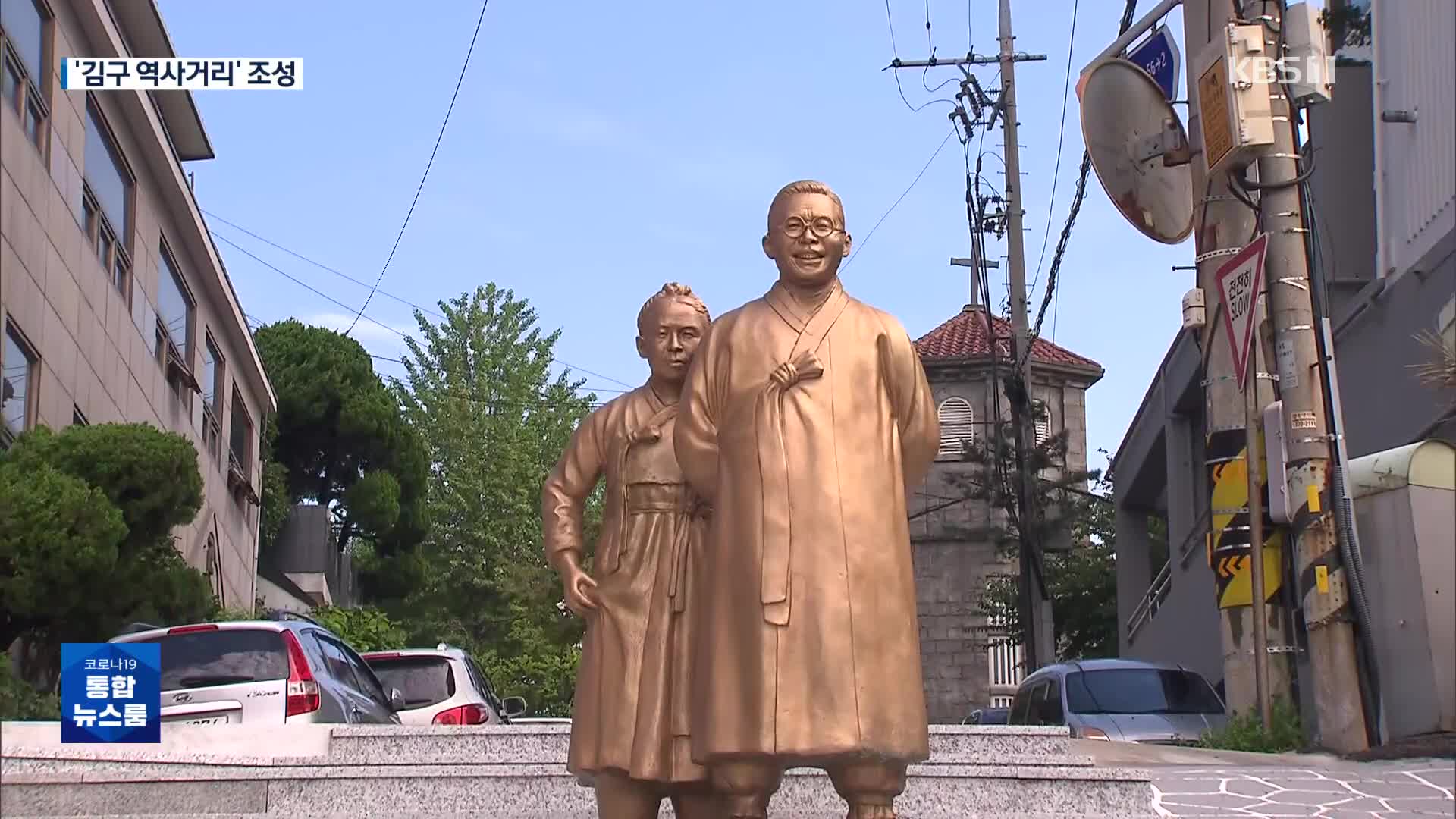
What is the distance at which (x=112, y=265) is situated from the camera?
19703mm

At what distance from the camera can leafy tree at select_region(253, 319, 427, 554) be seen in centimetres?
3766

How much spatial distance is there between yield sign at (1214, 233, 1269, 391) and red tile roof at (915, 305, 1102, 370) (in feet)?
92.0

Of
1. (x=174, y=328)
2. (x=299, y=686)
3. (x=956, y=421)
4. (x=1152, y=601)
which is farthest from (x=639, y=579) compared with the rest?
(x=956, y=421)

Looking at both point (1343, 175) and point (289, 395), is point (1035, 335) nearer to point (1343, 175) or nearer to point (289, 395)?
point (1343, 175)

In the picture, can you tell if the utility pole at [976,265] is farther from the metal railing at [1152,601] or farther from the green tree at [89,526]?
the green tree at [89,526]

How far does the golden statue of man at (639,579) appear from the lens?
6.35 metres

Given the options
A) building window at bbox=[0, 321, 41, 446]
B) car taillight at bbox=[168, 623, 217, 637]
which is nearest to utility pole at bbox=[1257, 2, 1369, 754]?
car taillight at bbox=[168, 623, 217, 637]

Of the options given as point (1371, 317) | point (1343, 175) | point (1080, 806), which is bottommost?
point (1080, 806)

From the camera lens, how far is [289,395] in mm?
37781

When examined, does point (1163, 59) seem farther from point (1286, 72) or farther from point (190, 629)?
point (190, 629)

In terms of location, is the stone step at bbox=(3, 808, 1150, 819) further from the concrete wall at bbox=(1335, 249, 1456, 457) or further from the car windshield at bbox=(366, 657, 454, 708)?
the concrete wall at bbox=(1335, 249, 1456, 457)

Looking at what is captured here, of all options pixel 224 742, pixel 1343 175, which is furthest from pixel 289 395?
pixel 224 742

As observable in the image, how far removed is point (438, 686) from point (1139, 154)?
648 cm

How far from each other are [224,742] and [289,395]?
2828 centimetres
